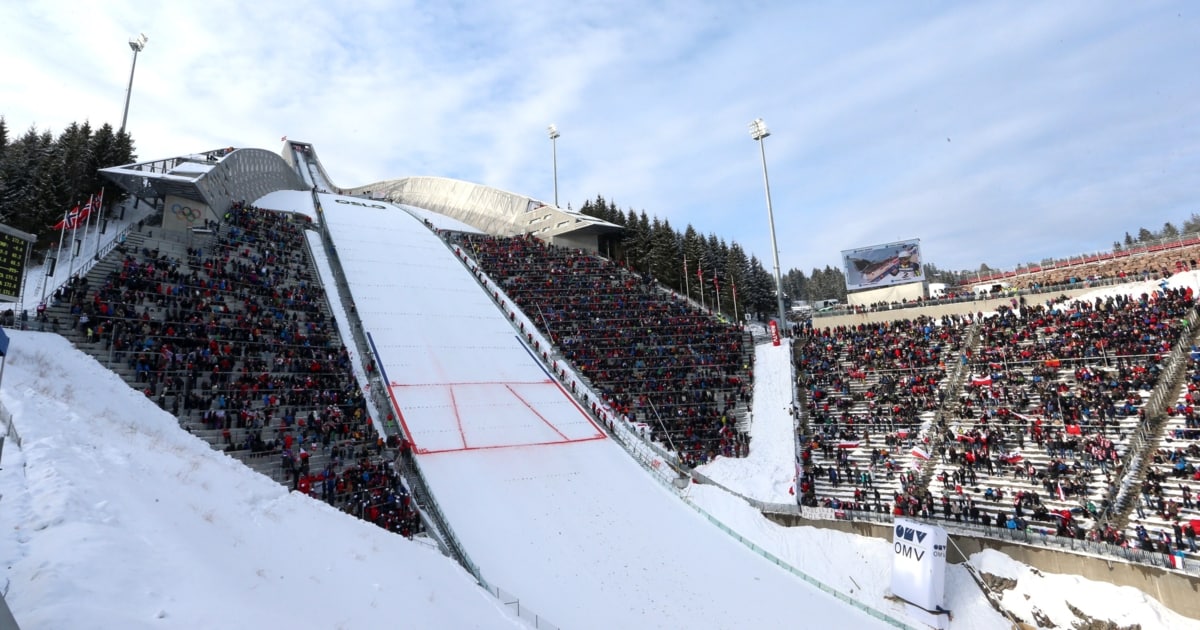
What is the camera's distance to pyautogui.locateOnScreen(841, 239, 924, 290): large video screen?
34.4m

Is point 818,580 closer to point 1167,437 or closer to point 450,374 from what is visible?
point 1167,437

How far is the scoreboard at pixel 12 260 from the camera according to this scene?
8953mm

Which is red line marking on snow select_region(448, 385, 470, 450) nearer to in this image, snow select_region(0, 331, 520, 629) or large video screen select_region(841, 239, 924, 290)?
snow select_region(0, 331, 520, 629)

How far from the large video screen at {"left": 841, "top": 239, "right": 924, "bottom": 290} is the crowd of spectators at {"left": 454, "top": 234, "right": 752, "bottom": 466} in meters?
7.74

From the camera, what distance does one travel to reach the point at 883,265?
115 ft

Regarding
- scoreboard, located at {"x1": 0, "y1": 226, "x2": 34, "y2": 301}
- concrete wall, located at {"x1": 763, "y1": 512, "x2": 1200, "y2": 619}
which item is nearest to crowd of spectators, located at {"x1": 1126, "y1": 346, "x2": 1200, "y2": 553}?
concrete wall, located at {"x1": 763, "y1": 512, "x2": 1200, "y2": 619}

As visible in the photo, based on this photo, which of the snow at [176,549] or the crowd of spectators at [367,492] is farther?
the crowd of spectators at [367,492]

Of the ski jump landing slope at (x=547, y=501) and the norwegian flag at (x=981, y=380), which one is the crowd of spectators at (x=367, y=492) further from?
the norwegian flag at (x=981, y=380)

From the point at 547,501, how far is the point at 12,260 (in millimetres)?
13393

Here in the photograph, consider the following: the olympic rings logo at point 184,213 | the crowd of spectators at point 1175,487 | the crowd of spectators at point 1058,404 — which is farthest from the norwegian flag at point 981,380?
the olympic rings logo at point 184,213

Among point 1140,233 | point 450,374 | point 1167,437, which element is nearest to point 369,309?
point 450,374

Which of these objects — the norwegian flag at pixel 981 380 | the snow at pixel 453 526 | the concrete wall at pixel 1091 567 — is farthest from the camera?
the norwegian flag at pixel 981 380

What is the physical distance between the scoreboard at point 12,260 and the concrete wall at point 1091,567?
63.6 ft

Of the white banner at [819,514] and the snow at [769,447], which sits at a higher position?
the snow at [769,447]
